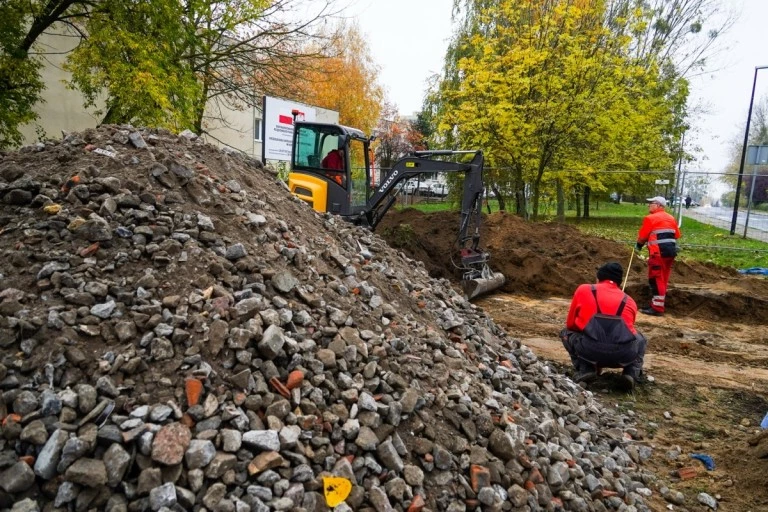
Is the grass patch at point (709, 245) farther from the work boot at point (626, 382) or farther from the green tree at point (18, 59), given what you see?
the green tree at point (18, 59)

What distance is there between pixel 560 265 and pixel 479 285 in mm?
2157

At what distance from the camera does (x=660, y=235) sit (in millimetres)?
8586

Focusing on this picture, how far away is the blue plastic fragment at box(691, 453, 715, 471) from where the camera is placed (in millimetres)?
4147

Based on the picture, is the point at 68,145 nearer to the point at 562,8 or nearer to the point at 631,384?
the point at 631,384

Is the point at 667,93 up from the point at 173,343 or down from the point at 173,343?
up

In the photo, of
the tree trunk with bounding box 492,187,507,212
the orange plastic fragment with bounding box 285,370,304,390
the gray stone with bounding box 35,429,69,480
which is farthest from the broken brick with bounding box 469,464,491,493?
the tree trunk with bounding box 492,187,507,212

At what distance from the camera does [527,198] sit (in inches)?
640

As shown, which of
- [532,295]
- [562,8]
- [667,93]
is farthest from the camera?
[667,93]

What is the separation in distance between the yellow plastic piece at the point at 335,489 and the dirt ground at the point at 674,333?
2421 millimetres

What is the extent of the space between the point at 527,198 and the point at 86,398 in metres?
15.2

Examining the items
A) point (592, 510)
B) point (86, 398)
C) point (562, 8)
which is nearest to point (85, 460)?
point (86, 398)

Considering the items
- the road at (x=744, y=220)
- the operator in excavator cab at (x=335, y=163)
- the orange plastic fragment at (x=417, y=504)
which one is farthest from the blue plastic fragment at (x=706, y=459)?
the road at (x=744, y=220)

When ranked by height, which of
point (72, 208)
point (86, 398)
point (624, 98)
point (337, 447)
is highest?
point (624, 98)

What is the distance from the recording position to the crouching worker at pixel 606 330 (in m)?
5.29
